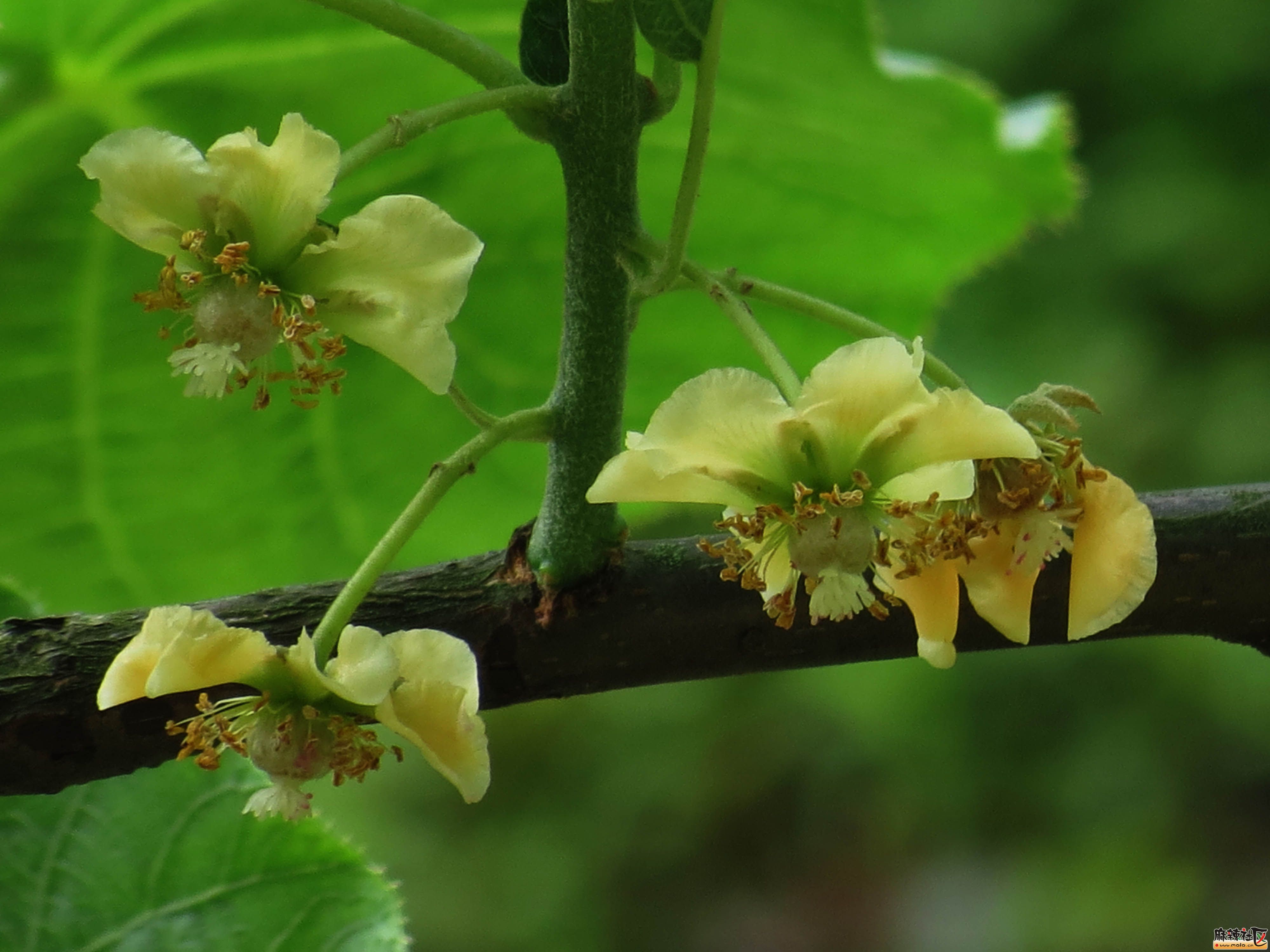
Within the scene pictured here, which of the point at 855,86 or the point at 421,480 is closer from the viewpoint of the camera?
the point at 855,86

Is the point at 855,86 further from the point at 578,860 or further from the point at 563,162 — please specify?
the point at 578,860

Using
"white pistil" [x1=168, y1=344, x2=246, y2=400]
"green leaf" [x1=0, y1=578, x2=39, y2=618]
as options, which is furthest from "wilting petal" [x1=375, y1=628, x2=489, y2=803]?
"green leaf" [x1=0, y1=578, x2=39, y2=618]

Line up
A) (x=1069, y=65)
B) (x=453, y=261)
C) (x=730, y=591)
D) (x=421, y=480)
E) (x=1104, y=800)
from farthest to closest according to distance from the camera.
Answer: (x=1069, y=65) → (x=1104, y=800) → (x=421, y=480) → (x=730, y=591) → (x=453, y=261)

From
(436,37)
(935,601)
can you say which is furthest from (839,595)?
(436,37)

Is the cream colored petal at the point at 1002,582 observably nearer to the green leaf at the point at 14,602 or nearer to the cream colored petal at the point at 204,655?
the cream colored petal at the point at 204,655

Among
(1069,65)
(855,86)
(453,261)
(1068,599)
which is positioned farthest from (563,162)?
(1069,65)

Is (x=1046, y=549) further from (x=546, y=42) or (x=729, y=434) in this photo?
(x=546, y=42)
